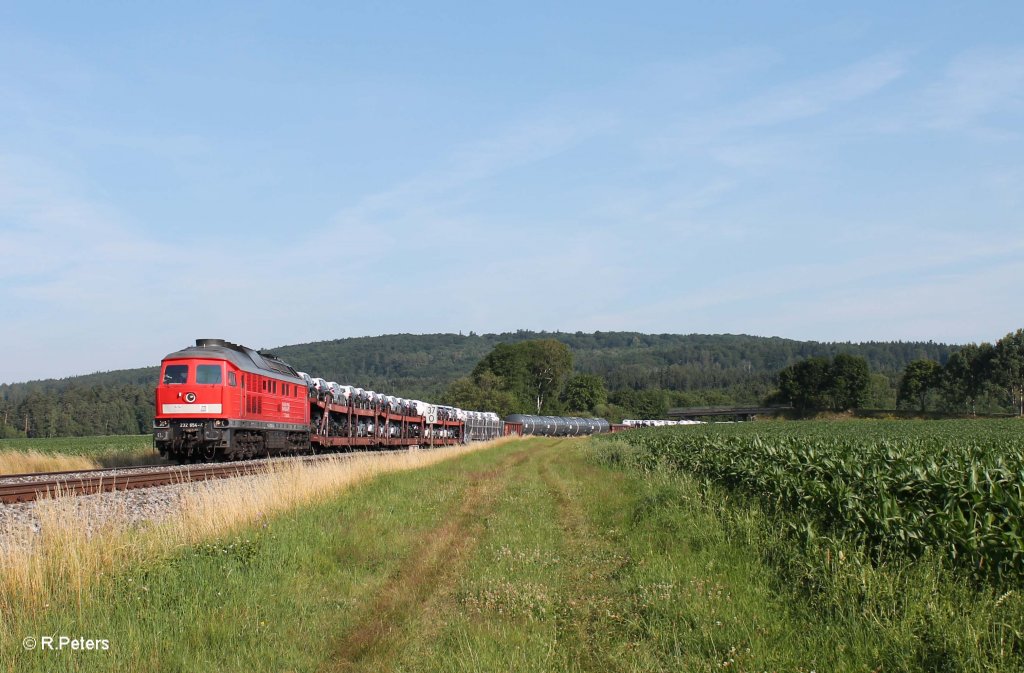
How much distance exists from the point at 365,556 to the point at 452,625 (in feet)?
12.8

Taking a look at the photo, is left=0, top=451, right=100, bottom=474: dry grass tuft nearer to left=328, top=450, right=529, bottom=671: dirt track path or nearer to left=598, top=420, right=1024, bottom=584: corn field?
left=328, top=450, right=529, bottom=671: dirt track path

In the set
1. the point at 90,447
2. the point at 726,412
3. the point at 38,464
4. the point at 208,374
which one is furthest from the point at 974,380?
the point at 38,464

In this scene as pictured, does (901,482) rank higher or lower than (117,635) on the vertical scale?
higher

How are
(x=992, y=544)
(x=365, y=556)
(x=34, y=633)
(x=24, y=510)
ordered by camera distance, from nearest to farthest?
1. (x=34, y=633)
2. (x=992, y=544)
3. (x=365, y=556)
4. (x=24, y=510)

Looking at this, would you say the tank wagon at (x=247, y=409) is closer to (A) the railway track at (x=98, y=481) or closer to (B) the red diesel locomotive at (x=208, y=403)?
(B) the red diesel locomotive at (x=208, y=403)

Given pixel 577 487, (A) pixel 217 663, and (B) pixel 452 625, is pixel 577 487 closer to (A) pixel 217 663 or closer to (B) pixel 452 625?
(B) pixel 452 625

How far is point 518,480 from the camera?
25.2 m

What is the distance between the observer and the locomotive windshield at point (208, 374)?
27438 millimetres

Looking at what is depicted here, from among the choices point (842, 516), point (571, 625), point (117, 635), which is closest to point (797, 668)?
point (571, 625)

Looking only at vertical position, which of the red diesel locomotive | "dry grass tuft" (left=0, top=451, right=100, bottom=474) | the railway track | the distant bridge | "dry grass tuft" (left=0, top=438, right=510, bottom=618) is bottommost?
the distant bridge

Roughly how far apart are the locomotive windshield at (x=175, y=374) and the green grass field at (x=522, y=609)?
16522 mm

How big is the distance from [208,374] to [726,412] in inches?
6530

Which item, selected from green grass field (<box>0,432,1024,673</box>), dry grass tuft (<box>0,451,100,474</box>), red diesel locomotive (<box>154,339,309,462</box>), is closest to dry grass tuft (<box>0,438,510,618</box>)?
green grass field (<box>0,432,1024,673</box>)

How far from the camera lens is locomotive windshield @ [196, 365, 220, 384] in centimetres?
2744
